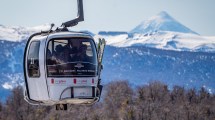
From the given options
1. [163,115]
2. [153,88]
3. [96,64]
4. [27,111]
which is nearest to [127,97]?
[153,88]

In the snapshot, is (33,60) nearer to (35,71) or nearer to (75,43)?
(35,71)

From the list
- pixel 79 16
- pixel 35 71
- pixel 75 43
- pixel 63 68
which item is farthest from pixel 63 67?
pixel 79 16

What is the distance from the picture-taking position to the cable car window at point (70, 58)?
36.0 m

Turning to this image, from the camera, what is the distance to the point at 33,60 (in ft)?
120

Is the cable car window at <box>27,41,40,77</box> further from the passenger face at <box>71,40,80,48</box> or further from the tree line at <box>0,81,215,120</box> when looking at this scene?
the tree line at <box>0,81,215,120</box>

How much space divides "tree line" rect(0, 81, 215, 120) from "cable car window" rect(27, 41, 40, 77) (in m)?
94.5

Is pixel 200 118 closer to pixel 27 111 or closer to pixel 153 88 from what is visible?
pixel 153 88

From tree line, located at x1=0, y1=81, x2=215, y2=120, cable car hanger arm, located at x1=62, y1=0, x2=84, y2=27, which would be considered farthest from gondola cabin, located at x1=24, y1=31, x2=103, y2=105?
tree line, located at x1=0, y1=81, x2=215, y2=120

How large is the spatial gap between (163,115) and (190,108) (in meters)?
7.10

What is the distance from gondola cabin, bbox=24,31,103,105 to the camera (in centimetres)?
3600

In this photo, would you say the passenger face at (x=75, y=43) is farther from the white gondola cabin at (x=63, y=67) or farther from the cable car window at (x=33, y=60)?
the cable car window at (x=33, y=60)

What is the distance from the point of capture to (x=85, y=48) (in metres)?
36.9

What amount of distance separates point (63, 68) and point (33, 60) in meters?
1.84

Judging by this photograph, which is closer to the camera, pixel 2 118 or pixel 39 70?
pixel 39 70
